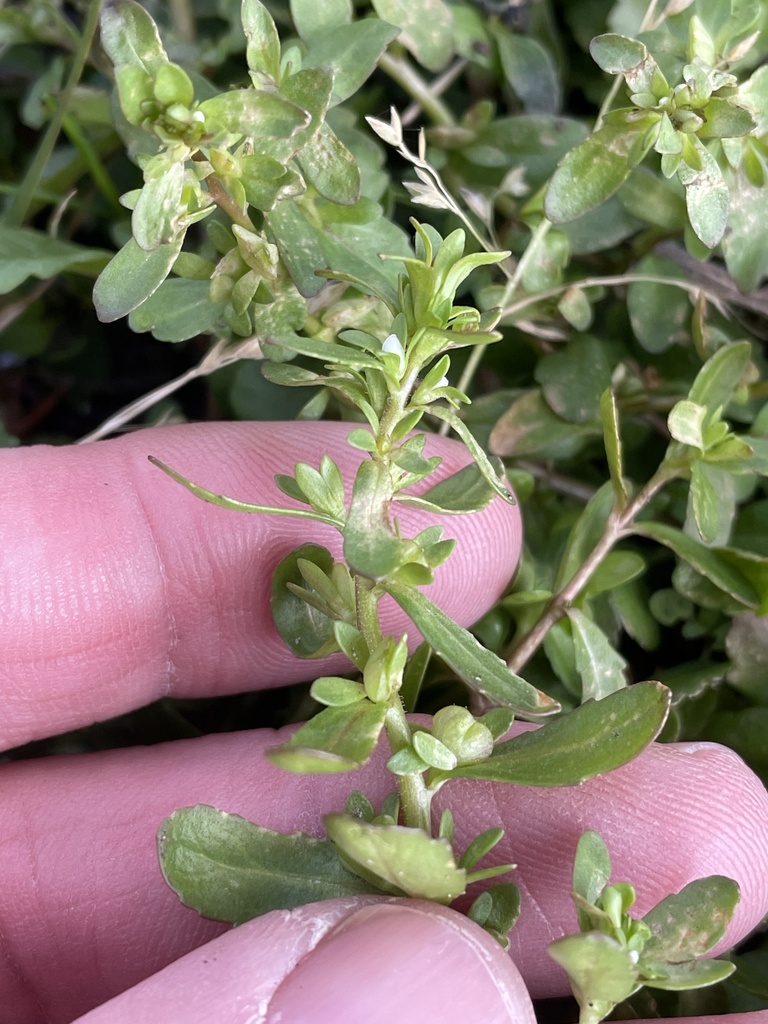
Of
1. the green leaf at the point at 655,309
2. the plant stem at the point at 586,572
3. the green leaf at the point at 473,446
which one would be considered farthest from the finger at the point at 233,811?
the green leaf at the point at 655,309

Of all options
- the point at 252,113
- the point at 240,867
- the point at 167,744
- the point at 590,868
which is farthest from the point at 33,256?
the point at 590,868

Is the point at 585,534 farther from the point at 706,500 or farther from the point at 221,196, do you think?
the point at 221,196

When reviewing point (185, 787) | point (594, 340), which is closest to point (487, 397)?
point (594, 340)

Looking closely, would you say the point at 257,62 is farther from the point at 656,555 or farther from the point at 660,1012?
the point at 660,1012

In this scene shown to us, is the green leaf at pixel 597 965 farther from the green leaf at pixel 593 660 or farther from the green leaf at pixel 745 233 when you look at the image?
the green leaf at pixel 745 233

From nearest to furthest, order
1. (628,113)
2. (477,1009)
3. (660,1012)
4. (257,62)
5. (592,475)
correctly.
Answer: (477,1009) < (257,62) < (628,113) < (660,1012) < (592,475)
